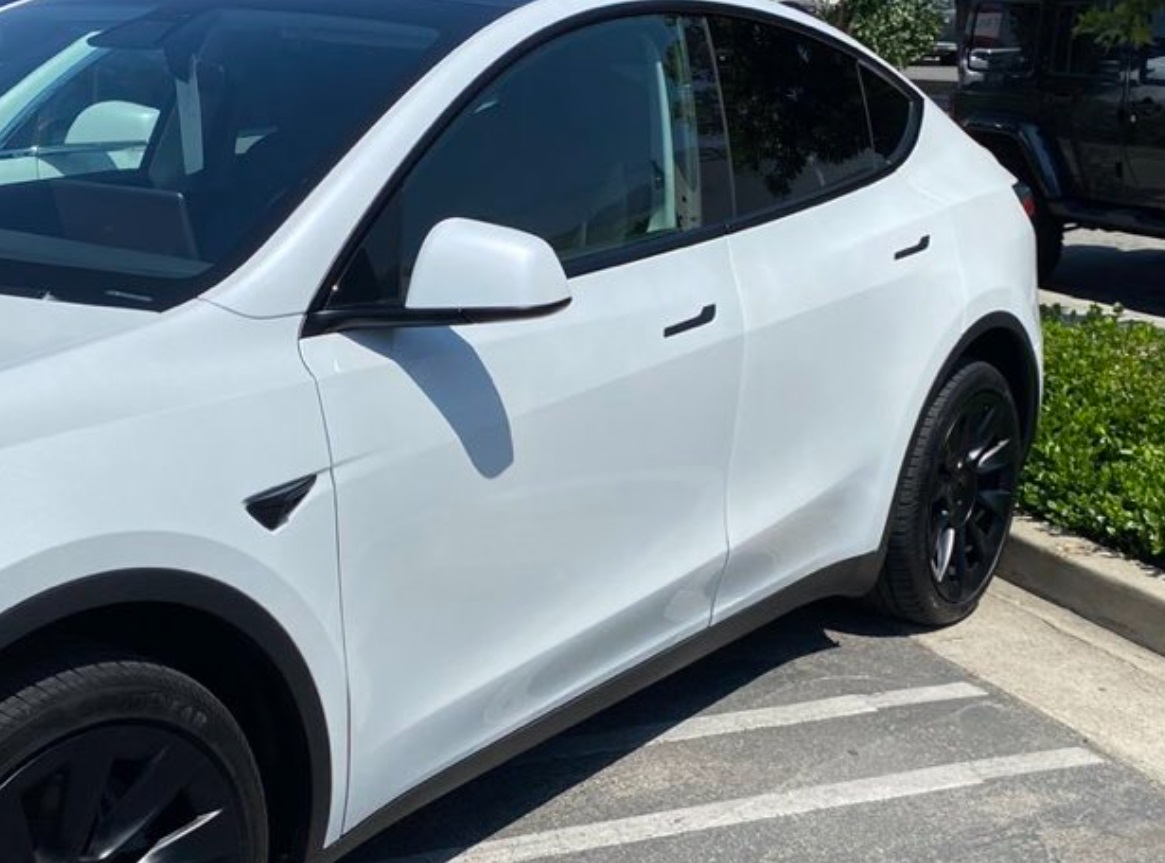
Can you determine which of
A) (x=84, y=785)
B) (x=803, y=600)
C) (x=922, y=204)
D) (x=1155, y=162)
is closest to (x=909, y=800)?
(x=803, y=600)

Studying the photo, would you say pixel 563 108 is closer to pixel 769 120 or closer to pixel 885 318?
pixel 769 120

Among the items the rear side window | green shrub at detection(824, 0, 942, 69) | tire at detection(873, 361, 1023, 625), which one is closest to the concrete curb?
tire at detection(873, 361, 1023, 625)

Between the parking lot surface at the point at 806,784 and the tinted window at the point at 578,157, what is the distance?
1.20 metres

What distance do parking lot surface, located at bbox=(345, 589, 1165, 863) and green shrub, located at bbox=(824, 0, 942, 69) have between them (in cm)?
1085

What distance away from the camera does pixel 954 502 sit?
184 inches

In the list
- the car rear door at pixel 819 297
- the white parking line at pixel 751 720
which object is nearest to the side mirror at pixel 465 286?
the car rear door at pixel 819 297

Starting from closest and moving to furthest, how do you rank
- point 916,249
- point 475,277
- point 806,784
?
1. point 475,277
2. point 806,784
3. point 916,249

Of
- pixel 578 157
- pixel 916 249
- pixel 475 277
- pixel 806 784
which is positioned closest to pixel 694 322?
pixel 578 157

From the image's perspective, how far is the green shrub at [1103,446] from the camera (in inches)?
196

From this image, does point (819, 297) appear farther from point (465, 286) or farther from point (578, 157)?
point (465, 286)

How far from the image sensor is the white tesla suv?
2.51 meters

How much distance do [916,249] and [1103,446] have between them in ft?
4.74

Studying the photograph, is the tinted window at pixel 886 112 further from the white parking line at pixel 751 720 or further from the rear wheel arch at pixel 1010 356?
the white parking line at pixel 751 720

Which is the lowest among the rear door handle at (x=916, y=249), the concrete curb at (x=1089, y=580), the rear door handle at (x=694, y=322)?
the concrete curb at (x=1089, y=580)
